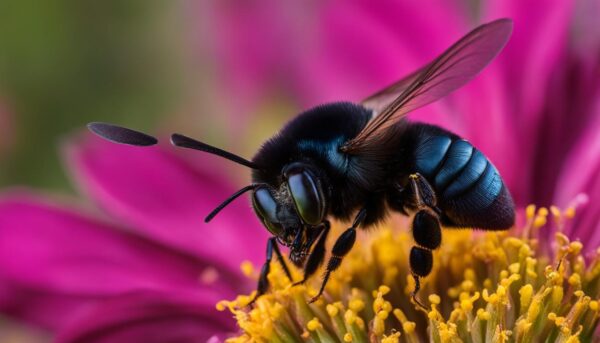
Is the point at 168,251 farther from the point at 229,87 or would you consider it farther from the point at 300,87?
the point at 229,87

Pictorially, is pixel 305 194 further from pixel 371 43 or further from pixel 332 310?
pixel 371 43

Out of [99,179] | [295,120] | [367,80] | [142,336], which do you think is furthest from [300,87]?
[295,120]

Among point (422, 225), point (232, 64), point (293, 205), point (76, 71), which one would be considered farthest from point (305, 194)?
point (76, 71)

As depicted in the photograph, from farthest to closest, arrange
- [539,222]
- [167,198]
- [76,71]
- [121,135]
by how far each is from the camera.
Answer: [76,71]
[167,198]
[539,222]
[121,135]

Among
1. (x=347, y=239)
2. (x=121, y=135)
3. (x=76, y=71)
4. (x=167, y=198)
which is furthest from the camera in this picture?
(x=76, y=71)

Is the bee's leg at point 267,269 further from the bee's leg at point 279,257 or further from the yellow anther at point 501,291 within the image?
the yellow anther at point 501,291

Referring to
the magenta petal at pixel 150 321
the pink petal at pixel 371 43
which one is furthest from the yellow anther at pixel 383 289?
the pink petal at pixel 371 43
